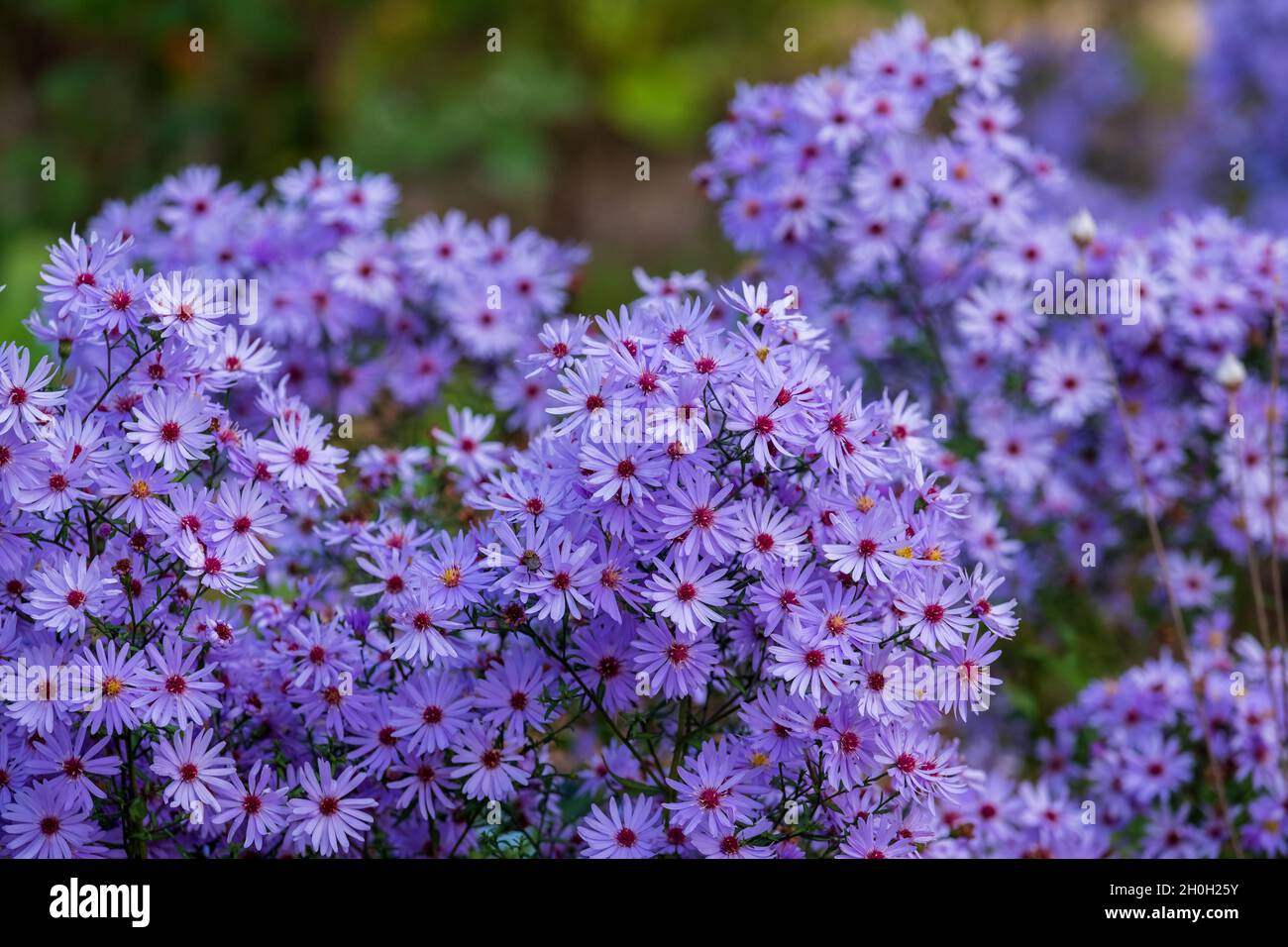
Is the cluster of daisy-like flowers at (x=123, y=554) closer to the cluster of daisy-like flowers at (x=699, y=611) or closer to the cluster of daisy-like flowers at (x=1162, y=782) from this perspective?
the cluster of daisy-like flowers at (x=699, y=611)

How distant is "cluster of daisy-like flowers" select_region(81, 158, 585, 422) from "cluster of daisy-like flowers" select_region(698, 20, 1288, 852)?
0.46m

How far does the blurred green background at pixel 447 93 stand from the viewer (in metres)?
5.82

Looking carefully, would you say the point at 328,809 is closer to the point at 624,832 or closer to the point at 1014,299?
the point at 624,832

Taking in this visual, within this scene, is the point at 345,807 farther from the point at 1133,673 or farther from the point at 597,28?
the point at 597,28


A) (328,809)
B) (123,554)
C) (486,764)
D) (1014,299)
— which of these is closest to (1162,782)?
(1014,299)

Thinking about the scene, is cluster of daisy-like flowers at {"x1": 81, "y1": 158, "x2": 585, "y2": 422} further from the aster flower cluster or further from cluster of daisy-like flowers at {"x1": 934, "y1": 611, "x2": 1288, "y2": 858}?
cluster of daisy-like flowers at {"x1": 934, "y1": 611, "x2": 1288, "y2": 858}

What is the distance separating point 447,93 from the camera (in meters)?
7.57

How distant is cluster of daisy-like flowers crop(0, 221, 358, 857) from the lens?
64.7 inches

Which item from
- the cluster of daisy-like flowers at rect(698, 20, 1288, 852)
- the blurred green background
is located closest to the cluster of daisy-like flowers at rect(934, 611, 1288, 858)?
the cluster of daisy-like flowers at rect(698, 20, 1288, 852)

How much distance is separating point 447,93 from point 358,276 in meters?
5.29

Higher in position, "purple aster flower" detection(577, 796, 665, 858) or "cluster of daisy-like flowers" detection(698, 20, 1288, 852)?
"cluster of daisy-like flowers" detection(698, 20, 1288, 852)
